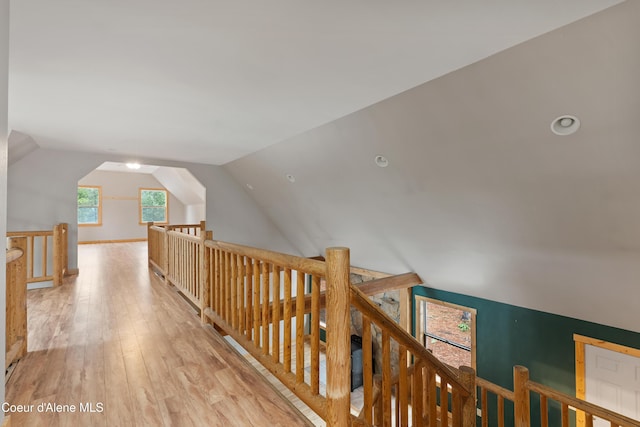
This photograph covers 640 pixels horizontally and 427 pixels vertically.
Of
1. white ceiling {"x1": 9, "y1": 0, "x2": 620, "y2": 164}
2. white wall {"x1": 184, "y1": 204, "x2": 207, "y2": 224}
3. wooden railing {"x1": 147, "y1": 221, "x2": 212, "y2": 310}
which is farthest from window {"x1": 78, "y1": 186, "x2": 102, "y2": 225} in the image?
white ceiling {"x1": 9, "y1": 0, "x2": 620, "y2": 164}

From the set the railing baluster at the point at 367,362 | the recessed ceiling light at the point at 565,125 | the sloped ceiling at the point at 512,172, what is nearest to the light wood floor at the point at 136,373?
the railing baluster at the point at 367,362

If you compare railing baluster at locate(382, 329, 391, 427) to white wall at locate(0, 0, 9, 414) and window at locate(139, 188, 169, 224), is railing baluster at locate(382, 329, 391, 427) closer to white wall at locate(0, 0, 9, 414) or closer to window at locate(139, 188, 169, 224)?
white wall at locate(0, 0, 9, 414)

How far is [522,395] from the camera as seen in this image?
248 centimetres

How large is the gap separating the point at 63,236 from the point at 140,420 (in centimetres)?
477

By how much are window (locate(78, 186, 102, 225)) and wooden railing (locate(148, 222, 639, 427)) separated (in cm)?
889

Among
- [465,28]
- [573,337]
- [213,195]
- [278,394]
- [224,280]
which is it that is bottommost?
[573,337]

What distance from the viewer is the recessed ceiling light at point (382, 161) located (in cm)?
362

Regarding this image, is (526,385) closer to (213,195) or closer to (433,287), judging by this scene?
(433,287)

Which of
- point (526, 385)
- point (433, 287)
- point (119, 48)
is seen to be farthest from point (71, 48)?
point (433, 287)

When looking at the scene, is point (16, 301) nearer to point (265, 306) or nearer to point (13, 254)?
point (13, 254)

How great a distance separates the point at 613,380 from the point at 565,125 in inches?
125

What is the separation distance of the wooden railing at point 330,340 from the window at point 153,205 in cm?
890

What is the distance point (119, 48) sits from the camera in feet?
6.50

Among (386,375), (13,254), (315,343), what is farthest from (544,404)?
(13,254)
